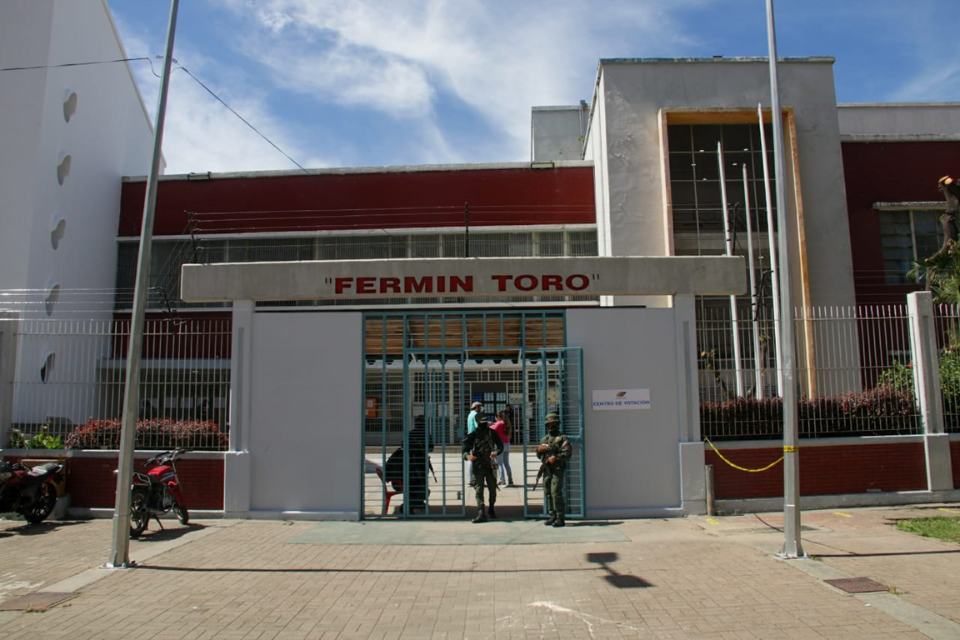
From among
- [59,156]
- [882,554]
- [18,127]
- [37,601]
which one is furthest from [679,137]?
[37,601]

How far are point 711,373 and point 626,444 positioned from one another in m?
2.02

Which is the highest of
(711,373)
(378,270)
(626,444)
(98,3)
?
(98,3)

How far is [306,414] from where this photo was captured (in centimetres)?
1052

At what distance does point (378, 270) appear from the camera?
34.8 ft

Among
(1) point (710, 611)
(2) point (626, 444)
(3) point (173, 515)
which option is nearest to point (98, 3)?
(3) point (173, 515)

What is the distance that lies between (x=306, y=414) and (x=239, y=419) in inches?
40.3

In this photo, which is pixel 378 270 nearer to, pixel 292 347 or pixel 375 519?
pixel 292 347

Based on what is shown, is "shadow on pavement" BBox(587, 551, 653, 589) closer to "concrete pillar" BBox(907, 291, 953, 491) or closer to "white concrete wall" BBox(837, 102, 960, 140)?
"concrete pillar" BBox(907, 291, 953, 491)

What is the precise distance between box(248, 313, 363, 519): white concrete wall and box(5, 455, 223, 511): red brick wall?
0.79 metres

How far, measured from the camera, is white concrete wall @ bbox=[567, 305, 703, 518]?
10.4m

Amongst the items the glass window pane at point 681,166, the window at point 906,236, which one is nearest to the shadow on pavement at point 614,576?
the glass window pane at point 681,166

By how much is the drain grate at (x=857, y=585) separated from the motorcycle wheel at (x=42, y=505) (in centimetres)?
1058

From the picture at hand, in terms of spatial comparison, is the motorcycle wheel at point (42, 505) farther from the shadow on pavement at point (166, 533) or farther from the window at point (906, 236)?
the window at point (906, 236)

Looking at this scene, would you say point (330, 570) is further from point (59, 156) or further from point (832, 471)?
point (59, 156)
